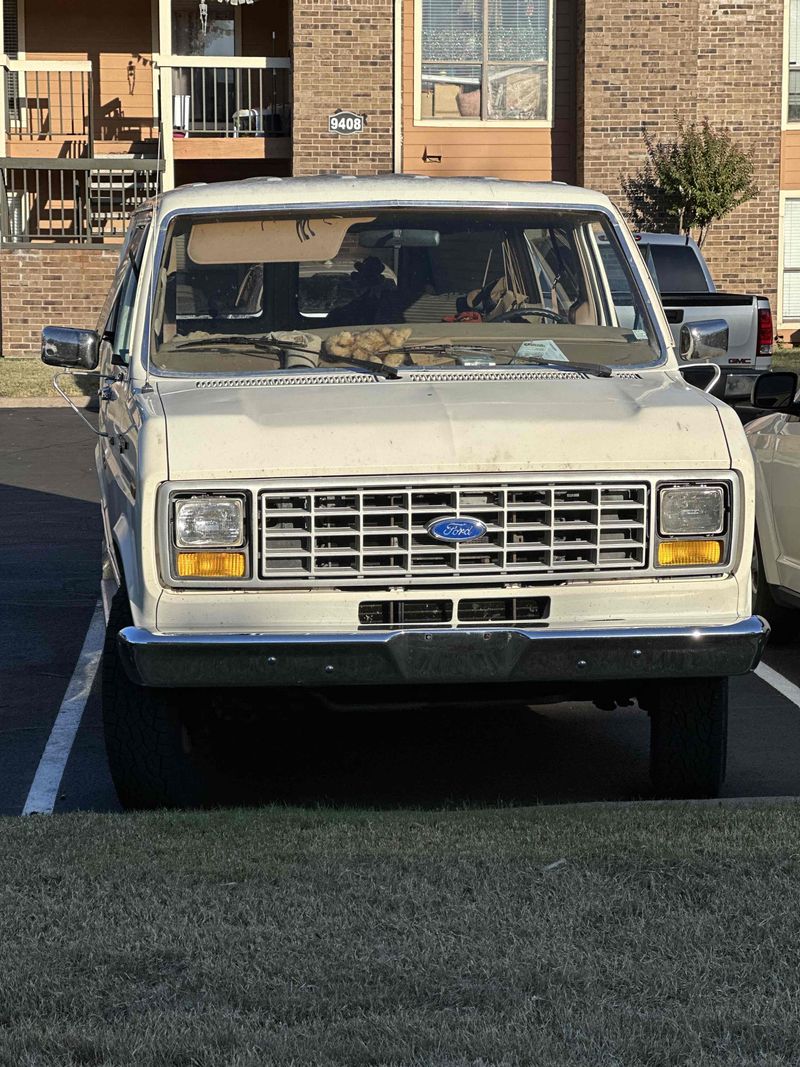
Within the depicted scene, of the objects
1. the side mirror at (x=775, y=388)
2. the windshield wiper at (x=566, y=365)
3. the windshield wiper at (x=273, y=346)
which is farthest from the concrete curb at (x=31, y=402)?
the windshield wiper at (x=566, y=365)

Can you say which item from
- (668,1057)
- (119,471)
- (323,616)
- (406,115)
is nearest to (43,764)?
(119,471)

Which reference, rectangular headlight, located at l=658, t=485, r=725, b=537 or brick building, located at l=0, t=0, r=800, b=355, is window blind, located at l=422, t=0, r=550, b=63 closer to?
brick building, located at l=0, t=0, r=800, b=355

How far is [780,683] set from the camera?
7.76 meters

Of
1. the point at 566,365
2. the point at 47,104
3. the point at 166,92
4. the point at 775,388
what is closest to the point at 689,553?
→ the point at 566,365

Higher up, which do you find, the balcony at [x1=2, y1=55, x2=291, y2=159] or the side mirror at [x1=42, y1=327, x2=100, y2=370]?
the balcony at [x1=2, y1=55, x2=291, y2=159]

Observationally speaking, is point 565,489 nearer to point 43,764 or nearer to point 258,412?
point 258,412

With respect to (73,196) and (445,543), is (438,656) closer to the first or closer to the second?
(445,543)

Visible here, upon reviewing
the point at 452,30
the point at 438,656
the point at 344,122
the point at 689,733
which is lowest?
the point at 689,733

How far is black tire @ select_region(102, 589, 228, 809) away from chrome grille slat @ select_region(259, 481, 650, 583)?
0.62 m

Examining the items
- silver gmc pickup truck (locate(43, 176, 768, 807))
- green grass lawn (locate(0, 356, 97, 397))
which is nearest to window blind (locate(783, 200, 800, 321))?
green grass lawn (locate(0, 356, 97, 397))

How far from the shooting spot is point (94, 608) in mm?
9430

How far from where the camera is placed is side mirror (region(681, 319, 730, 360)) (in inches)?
261

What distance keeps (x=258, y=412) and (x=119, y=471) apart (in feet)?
2.66

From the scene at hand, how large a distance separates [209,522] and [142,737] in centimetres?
79
